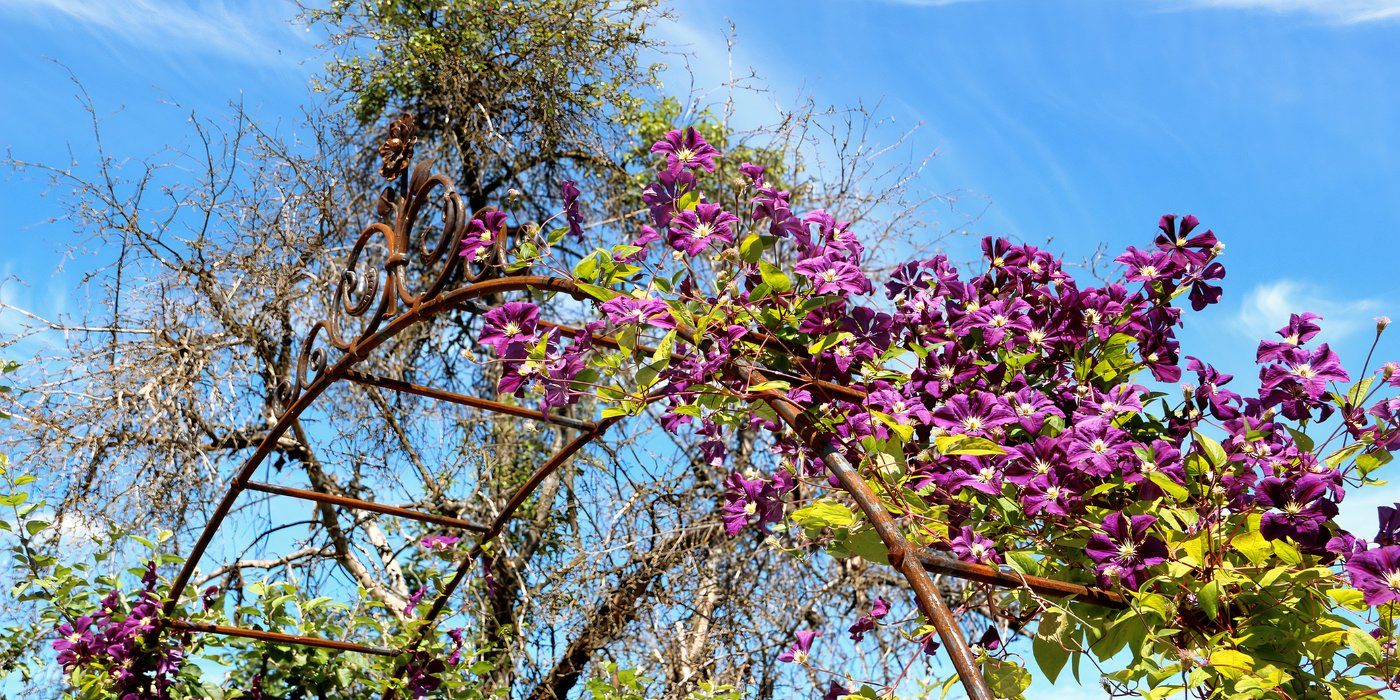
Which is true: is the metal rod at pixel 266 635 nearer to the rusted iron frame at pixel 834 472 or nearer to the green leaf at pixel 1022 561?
the rusted iron frame at pixel 834 472

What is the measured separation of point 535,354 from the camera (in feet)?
4.83

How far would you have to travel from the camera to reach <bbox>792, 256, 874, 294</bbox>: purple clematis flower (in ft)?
4.64

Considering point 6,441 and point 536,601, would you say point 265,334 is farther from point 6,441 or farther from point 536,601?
point 536,601

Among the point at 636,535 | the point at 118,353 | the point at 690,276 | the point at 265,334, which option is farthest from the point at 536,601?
the point at 690,276

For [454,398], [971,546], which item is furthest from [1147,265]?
[454,398]

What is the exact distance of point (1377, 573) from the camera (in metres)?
1.12

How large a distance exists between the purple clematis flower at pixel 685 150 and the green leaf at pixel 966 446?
1.61 ft

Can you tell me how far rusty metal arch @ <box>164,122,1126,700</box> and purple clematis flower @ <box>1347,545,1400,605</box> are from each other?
247mm

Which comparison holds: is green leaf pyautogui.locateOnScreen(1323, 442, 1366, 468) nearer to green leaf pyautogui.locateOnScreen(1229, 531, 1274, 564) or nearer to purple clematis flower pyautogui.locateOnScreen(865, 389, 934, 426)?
green leaf pyautogui.locateOnScreen(1229, 531, 1274, 564)

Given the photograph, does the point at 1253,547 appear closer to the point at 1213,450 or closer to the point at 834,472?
the point at 1213,450

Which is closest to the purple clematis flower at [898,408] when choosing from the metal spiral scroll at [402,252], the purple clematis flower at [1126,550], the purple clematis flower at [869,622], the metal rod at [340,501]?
the purple clematis flower at [1126,550]

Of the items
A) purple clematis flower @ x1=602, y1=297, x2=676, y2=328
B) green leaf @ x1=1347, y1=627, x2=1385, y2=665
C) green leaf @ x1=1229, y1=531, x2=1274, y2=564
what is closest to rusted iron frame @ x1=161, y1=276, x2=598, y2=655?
purple clematis flower @ x1=602, y1=297, x2=676, y2=328

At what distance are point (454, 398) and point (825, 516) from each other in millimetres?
931

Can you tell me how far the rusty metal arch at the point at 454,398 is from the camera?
118 centimetres
